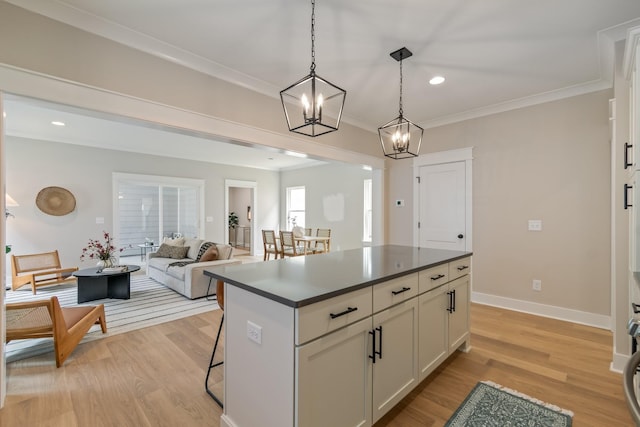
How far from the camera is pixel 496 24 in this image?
2.22 metres

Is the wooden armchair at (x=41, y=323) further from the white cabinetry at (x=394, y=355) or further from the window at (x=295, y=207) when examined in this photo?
the window at (x=295, y=207)

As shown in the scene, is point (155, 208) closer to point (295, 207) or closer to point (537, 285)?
point (295, 207)

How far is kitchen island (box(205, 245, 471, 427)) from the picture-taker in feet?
4.14

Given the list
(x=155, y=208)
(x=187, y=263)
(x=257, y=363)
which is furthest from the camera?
(x=155, y=208)

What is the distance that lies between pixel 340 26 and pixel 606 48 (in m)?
2.37

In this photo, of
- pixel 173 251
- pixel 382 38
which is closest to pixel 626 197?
pixel 382 38

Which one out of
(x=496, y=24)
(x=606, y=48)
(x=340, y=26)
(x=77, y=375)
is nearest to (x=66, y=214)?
(x=77, y=375)

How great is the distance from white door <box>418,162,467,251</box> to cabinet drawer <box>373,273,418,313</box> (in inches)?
107

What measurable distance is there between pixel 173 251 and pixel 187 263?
0.88 metres

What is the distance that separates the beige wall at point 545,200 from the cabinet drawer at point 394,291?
8.81 feet

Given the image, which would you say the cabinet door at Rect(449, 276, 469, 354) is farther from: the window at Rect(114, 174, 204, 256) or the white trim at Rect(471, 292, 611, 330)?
the window at Rect(114, 174, 204, 256)

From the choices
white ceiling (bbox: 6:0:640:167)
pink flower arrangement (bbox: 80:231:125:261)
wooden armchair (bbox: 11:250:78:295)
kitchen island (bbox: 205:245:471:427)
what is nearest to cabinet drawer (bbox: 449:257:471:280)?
kitchen island (bbox: 205:245:471:427)

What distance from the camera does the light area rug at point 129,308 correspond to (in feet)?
9.01

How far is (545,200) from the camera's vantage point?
3.54 m
